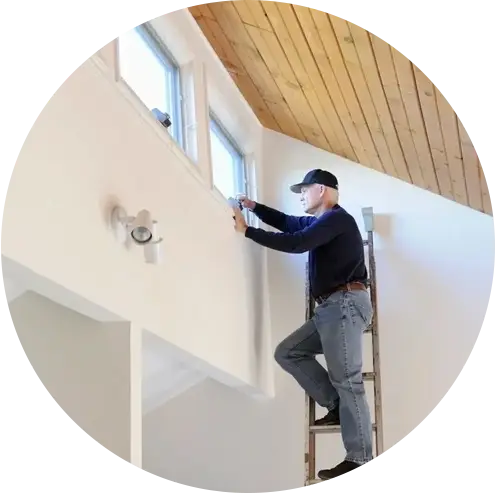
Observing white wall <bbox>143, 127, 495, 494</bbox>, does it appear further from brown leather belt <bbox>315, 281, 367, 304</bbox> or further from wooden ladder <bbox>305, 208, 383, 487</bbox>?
brown leather belt <bbox>315, 281, 367, 304</bbox>

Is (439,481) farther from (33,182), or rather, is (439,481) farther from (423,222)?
(423,222)

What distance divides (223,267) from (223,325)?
254 millimetres

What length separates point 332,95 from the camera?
9.46 ft

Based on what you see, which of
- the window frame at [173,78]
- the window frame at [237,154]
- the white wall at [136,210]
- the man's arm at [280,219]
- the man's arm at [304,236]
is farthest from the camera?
the window frame at [237,154]

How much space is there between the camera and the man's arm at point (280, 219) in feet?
10.3

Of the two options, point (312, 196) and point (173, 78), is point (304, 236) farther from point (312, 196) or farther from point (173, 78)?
point (173, 78)

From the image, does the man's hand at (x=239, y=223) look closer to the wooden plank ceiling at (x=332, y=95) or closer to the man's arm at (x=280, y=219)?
the man's arm at (x=280, y=219)

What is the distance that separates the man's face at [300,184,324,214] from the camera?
306cm

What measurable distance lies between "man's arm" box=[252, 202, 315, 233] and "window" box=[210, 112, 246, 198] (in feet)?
0.99

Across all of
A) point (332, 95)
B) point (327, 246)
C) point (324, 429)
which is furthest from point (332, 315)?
point (332, 95)

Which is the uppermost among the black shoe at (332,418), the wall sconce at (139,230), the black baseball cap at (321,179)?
the black baseball cap at (321,179)

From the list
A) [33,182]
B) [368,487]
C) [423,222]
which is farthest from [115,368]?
[423,222]

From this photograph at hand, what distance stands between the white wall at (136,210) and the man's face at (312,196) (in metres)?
0.35

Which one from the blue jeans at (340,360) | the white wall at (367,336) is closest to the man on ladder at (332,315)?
the blue jeans at (340,360)
